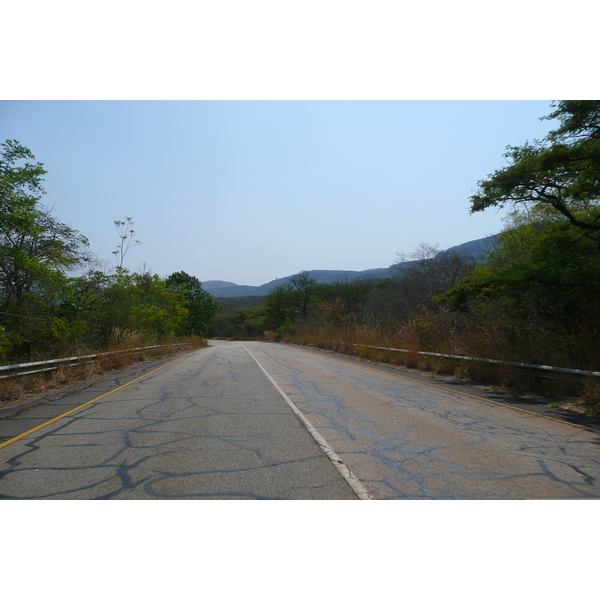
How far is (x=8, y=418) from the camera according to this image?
8.09 meters

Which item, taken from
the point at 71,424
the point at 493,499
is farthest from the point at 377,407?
the point at 71,424

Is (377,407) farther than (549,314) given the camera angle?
No

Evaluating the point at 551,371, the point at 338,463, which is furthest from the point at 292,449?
the point at 551,371

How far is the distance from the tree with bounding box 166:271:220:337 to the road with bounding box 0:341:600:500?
4996 cm

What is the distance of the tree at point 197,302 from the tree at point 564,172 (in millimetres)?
50877

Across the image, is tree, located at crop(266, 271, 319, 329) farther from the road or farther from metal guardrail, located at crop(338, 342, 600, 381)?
the road

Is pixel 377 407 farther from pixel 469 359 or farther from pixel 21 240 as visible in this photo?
pixel 21 240

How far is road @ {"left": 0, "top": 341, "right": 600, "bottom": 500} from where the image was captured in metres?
4.45

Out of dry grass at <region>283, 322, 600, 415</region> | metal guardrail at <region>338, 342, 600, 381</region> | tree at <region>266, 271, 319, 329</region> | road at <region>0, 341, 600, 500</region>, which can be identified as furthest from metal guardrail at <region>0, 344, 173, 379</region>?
tree at <region>266, 271, 319, 329</region>

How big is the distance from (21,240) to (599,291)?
642 inches

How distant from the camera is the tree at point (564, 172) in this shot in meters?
10.5

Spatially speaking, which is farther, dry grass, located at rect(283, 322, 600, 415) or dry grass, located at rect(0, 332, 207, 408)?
dry grass, located at rect(283, 322, 600, 415)

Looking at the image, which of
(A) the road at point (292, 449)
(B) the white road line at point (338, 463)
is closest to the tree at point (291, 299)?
(A) the road at point (292, 449)

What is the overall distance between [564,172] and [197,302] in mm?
54762
